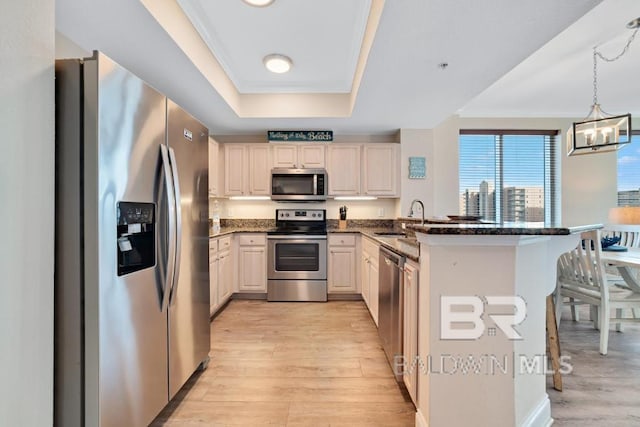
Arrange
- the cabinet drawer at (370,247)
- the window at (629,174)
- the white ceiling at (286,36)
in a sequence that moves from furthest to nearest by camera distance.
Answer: the window at (629,174)
the cabinet drawer at (370,247)
the white ceiling at (286,36)

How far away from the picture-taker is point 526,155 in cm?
479

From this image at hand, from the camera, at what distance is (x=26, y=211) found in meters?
1.02

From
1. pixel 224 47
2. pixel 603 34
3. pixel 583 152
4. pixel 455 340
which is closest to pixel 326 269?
pixel 455 340

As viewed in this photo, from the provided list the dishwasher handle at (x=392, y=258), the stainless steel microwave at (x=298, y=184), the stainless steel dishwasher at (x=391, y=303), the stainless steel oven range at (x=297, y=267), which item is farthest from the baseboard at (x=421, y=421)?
the stainless steel microwave at (x=298, y=184)

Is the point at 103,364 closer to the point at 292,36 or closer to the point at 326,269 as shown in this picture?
the point at 292,36

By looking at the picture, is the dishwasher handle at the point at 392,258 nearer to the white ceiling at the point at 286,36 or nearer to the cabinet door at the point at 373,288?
the cabinet door at the point at 373,288

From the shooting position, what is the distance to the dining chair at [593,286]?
7.88 ft

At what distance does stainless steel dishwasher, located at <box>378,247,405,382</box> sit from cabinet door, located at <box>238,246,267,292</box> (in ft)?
6.50

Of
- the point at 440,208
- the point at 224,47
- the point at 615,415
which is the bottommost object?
the point at 615,415

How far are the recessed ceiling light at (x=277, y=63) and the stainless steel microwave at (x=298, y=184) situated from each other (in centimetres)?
139

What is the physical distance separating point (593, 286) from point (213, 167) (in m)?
4.26

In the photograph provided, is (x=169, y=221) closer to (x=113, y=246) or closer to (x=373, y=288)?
(x=113, y=246)

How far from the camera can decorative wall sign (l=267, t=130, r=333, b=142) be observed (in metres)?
4.18

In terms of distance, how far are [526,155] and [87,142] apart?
18.8ft
